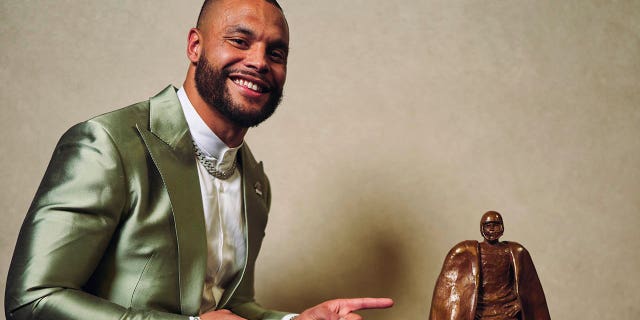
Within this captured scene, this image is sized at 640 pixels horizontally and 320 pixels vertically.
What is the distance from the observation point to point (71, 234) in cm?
112

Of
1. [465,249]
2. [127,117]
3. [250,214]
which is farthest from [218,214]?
[465,249]

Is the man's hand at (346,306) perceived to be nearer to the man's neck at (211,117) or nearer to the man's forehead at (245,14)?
the man's neck at (211,117)

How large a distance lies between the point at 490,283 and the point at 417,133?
77cm

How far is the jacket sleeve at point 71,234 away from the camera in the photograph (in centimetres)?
110

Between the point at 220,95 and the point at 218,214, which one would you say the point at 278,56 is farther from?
the point at 218,214

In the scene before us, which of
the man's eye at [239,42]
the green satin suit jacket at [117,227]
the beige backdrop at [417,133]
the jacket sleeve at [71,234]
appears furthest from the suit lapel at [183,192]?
the beige backdrop at [417,133]

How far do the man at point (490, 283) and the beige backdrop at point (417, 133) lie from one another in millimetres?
Answer: 582

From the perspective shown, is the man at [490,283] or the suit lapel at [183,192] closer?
the suit lapel at [183,192]

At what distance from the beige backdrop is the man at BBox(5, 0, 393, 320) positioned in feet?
1.77

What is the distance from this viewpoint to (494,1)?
219cm

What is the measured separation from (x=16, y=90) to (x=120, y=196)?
1.08 metres

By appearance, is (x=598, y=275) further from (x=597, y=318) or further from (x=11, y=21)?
(x=11, y=21)

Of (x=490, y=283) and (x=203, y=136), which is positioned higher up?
(x=203, y=136)

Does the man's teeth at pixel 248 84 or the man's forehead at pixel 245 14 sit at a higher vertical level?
the man's forehead at pixel 245 14
